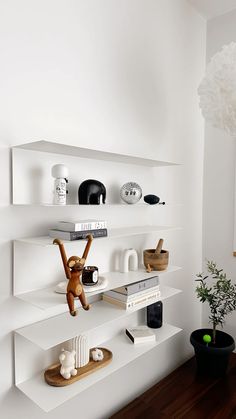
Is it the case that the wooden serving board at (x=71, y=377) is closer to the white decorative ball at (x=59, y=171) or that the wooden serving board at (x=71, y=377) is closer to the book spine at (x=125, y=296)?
the book spine at (x=125, y=296)

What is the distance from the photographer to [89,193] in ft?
4.42

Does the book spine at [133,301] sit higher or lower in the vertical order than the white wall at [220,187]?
lower

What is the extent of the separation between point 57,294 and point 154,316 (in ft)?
2.46

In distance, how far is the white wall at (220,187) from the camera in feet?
7.06

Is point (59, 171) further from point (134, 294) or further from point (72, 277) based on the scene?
point (134, 294)

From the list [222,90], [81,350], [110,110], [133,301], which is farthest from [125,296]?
[222,90]

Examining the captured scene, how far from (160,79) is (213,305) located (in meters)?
1.45

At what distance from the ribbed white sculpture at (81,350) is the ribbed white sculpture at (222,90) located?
3.93 feet

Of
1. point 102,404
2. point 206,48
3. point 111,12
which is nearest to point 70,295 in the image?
point 102,404

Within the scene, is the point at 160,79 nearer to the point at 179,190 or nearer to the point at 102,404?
the point at 179,190

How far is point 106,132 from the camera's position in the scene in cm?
156

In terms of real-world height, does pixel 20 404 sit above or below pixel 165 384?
above

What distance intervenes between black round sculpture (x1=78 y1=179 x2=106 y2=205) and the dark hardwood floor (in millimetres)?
1122

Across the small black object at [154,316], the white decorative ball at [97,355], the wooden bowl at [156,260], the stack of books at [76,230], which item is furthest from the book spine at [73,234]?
the small black object at [154,316]
